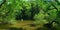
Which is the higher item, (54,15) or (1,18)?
(54,15)

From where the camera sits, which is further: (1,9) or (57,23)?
(1,9)

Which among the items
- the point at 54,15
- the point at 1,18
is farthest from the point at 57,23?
the point at 1,18

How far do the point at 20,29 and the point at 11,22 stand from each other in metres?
2.29

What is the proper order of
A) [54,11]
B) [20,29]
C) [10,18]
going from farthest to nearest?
1. [10,18]
2. [20,29]
3. [54,11]

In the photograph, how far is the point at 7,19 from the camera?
17.0 m

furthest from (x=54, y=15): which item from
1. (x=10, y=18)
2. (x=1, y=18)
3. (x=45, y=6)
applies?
(x=1, y=18)

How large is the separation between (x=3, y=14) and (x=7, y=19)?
0.63 m

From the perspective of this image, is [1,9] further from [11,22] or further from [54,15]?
[54,15]

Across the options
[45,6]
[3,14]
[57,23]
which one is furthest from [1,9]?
[57,23]

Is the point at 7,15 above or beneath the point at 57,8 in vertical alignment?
beneath

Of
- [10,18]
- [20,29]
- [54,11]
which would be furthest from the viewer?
[10,18]

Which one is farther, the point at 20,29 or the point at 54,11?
the point at 20,29

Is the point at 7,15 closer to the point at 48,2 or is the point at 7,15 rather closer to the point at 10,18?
the point at 10,18

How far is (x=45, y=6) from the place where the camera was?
1705 centimetres
